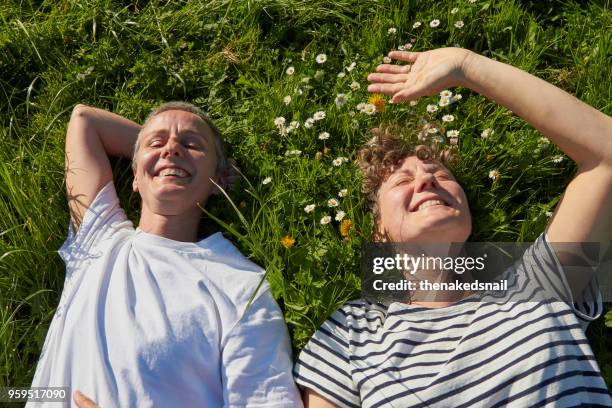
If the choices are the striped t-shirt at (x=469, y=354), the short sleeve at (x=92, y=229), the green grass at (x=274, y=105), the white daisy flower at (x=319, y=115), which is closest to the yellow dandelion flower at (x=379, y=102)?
the green grass at (x=274, y=105)

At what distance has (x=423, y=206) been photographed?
10.3 ft

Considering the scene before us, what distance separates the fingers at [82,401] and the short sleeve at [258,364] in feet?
1.92

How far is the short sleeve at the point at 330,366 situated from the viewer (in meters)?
2.98

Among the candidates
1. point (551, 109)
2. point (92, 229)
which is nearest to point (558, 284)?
point (551, 109)

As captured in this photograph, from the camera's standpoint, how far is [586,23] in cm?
421

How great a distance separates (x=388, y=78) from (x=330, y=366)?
1.51 m

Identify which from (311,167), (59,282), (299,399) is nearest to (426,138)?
(311,167)

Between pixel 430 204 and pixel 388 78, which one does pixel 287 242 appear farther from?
pixel 388 78

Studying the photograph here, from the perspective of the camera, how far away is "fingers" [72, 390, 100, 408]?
9.64ft

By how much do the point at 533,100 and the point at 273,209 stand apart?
4.97 feet

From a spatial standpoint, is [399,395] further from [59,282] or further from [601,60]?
[601,60]

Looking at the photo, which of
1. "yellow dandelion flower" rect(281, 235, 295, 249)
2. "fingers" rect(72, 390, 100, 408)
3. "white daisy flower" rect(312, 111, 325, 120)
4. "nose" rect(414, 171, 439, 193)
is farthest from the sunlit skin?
"nose" rect(414, 171, 439, 193)

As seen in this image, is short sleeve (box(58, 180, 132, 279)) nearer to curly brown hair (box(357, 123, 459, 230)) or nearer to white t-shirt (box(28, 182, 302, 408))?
white t-shirt (box(28, 182, 302, 408))

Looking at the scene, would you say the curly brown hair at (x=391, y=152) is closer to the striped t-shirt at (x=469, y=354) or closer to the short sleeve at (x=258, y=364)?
the striped t-shirt at (x=469, y=354)
